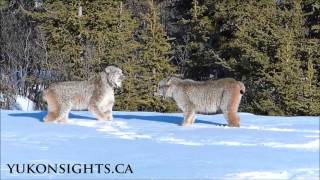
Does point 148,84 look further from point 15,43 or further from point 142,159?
point 142,159

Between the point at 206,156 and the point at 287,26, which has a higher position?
the point at 287,26

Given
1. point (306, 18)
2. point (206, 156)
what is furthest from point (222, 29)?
point (206, 156)

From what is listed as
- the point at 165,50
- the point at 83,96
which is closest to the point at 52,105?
the point at 83,96

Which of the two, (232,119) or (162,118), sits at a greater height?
(232,119)

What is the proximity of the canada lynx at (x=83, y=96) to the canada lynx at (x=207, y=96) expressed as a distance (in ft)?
2.96

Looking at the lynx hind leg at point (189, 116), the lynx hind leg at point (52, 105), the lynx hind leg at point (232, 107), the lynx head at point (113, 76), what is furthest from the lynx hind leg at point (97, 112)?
the lynx hind leg at point (232, 107)

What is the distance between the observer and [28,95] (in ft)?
63.2

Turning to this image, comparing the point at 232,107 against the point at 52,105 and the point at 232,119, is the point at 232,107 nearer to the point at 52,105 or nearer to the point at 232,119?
the point at 232,119

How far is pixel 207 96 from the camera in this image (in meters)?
9.67

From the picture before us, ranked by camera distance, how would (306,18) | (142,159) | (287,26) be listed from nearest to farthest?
1. (142,159)
2. (287,26)
3. (306,18)

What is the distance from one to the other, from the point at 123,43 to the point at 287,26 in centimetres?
555

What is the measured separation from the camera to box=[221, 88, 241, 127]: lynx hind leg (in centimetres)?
941

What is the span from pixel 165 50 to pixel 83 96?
35.5 feet

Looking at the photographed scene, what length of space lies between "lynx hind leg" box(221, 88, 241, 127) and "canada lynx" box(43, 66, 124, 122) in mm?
1930
